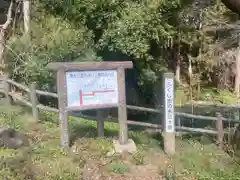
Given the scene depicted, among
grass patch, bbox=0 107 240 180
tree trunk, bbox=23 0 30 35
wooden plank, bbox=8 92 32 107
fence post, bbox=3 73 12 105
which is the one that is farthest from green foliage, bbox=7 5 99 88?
grass patch, bbox=0 107 240 180

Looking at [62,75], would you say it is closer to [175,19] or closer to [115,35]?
[115,35]

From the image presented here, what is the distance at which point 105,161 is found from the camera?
5801mm

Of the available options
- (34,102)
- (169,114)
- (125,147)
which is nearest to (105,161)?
(125,147)

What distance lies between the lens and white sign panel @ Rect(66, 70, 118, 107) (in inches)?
239

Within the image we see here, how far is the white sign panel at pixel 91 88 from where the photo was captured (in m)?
6.06

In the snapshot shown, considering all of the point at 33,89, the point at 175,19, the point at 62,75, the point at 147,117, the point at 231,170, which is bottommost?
the point at 147,117

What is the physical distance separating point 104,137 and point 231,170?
2291 mm

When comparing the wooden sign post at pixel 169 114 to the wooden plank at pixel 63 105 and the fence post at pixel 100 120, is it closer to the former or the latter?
the fence post at pixel 100 120

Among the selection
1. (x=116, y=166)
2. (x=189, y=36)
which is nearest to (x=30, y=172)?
(x=116, y=166)

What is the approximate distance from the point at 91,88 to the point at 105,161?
4.17 feet

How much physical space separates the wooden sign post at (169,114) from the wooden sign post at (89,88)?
0.71m

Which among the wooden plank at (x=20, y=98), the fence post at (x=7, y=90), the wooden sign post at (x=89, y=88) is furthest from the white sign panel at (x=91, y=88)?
the fence post at (x=7, y=90)

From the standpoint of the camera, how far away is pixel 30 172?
520 cm

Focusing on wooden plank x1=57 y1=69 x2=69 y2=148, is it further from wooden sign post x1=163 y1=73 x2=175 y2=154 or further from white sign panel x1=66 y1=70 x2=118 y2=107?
wooden sign post x1=163 y1=73 x2=175 y2=154
